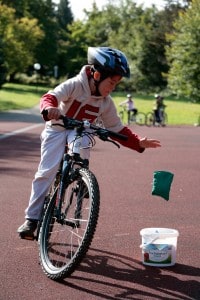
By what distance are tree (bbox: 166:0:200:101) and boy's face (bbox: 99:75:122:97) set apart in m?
32.7

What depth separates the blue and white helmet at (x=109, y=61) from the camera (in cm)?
501

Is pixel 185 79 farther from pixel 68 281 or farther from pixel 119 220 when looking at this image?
pixel 68 281

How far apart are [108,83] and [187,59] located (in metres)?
33.4

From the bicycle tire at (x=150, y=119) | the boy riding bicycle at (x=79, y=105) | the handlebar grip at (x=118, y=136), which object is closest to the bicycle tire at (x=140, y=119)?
the bicycle tire at (x=150, y=119)

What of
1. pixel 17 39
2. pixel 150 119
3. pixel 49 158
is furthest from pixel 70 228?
pixel 17 39

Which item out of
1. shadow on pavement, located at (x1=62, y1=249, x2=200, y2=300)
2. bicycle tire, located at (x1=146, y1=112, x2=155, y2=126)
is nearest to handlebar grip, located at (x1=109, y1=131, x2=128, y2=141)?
shadow on pavement, located at (x1=62, y1=249, x2=200, y2=300)

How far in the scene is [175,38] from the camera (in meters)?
40.2

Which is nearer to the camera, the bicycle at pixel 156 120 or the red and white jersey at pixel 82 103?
the red and white jersey at pixel 82 103

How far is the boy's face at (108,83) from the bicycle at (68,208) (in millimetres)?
391

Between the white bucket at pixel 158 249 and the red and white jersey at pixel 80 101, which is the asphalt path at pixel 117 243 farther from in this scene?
the red and white jersey at pixel 80 101

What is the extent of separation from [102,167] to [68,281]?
798 cm

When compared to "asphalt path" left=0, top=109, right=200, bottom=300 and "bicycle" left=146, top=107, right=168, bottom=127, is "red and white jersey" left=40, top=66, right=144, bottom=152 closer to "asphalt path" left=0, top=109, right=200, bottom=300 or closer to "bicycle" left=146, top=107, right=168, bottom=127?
"asphalt path" left=0, top=109, right=200, bottom=300

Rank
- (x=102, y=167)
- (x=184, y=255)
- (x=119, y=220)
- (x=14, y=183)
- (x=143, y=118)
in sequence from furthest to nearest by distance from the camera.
→ (x=143, y=118) → (x=102, y=167) → (x=14, y=183) → (x=119, y=220) → (x=184, y=255)

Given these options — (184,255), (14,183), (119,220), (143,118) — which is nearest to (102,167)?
(14,183)
